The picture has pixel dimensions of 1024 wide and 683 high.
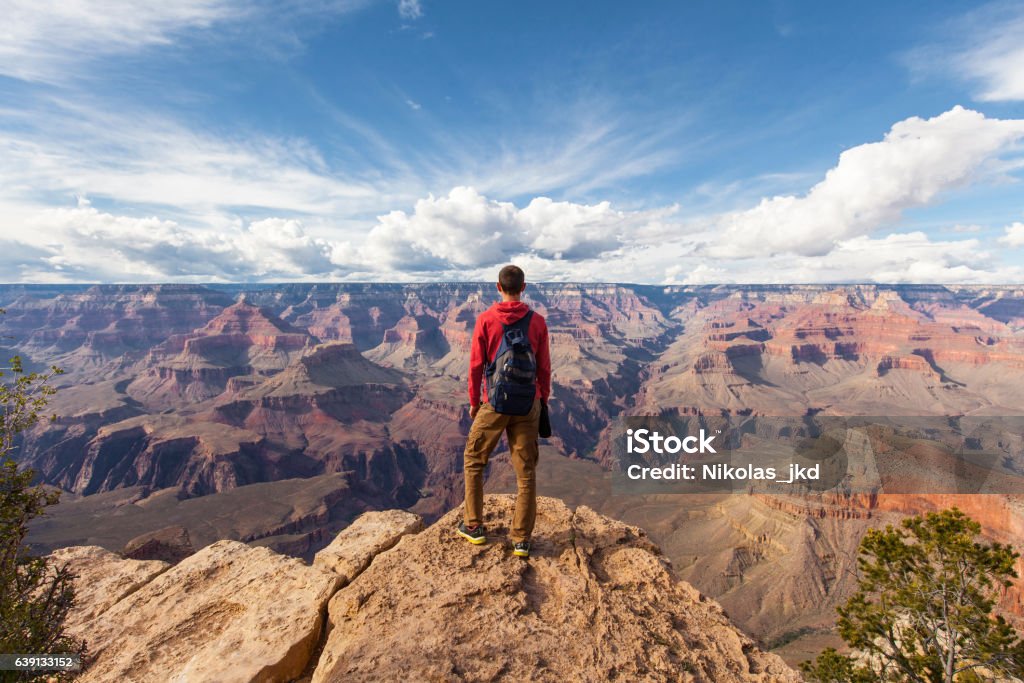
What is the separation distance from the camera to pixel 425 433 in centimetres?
10750

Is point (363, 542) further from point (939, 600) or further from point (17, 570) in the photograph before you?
point (939, 600)

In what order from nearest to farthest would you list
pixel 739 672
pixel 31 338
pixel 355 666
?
pixel 355 666 → pixel 739 672 → pixel 31 338

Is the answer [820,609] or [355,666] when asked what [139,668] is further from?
[820,609]

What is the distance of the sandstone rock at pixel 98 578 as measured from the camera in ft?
25.4

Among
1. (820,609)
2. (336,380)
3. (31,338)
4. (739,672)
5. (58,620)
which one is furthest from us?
(31,338)

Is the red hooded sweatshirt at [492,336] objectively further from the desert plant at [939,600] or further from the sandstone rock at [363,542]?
the desert plant at [939,600]

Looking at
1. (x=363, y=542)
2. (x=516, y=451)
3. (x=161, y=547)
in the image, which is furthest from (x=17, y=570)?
(x=161, y=547)

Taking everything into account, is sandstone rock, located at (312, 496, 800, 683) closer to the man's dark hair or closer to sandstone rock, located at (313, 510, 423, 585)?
sandstone rock, located at (313, 510, 423, 585)

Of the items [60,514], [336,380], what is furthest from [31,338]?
[60,514]

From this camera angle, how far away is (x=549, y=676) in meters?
3.97

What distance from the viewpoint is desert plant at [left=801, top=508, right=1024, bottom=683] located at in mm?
8242

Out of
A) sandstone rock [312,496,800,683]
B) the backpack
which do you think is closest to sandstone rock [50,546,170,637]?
sandstone rock [312,496,800,683]

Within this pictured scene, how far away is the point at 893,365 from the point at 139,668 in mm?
197373

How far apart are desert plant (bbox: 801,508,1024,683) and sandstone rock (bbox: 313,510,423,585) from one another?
30.6ft
